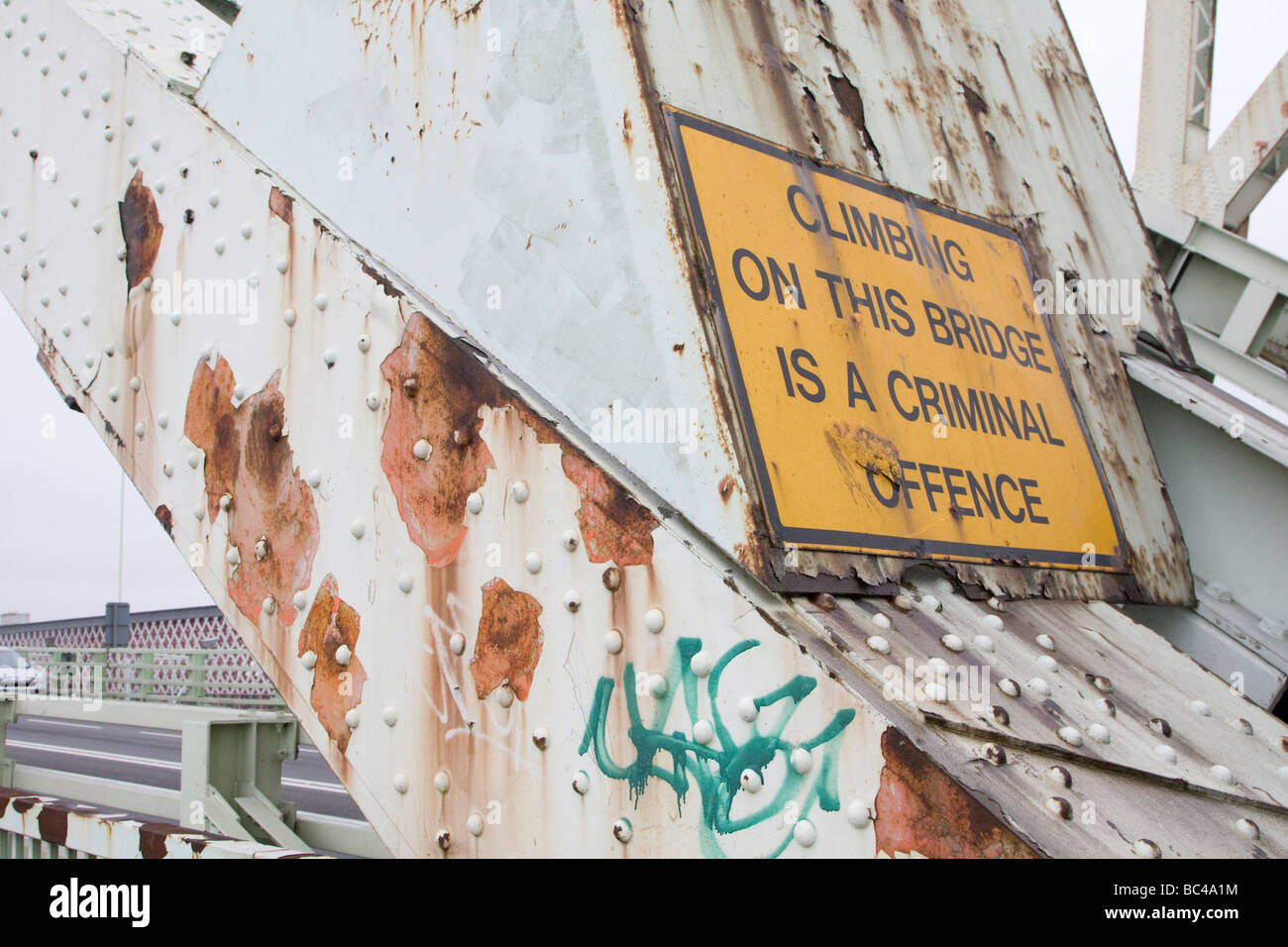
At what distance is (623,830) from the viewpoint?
2.02 metres

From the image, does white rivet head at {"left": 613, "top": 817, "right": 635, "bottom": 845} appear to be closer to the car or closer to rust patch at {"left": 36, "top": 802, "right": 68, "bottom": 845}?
rust patch at {"left": 36, "top": 802, "right": 68, "bottom": 845}

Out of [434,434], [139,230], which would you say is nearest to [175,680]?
[139,230]

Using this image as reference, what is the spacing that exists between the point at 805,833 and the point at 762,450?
74 cm

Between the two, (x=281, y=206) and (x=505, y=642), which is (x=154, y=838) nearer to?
(x=505, y=642)

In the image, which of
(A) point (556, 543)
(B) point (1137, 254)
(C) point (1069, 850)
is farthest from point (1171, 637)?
(A) point (556, 543)

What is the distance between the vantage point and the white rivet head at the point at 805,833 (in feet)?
5.97

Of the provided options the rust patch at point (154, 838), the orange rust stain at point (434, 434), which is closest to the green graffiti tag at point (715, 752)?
the orange rust stain at point (434, 434)

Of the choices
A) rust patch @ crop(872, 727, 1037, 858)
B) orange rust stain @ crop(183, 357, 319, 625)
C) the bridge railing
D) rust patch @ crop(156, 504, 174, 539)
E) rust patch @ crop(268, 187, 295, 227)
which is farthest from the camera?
the bridge railing

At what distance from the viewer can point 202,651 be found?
56.4 ft

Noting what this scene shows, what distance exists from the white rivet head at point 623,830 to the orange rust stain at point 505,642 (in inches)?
13.1

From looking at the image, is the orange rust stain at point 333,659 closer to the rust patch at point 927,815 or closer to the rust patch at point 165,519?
the rust patch at point 165,519

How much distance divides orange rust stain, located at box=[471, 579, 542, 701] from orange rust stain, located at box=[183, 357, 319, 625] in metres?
0.59

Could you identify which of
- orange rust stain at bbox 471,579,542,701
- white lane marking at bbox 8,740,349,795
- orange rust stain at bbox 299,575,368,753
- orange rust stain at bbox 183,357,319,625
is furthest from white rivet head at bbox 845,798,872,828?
white lane marking at bbox 8,740,349,795

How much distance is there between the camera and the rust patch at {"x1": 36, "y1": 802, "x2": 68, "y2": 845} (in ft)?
10.5
